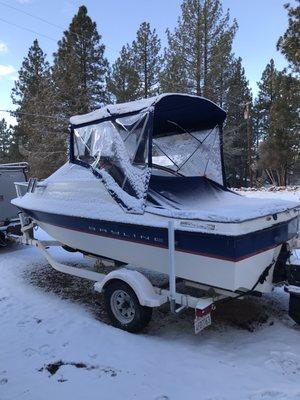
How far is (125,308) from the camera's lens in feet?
17.0

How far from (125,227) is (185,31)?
1012 inches

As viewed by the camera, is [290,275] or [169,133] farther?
[169,133]

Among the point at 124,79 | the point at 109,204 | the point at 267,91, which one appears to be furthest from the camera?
the point at 267,91

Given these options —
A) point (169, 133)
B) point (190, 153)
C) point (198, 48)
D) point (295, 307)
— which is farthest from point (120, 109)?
point (198, 48)

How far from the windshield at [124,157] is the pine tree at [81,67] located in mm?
23352

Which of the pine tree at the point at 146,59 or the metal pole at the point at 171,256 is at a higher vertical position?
the pine tree at the point at 146,59

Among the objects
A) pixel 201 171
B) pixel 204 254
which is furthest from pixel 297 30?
pixel 204 254

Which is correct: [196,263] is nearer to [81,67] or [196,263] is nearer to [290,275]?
[290,275]

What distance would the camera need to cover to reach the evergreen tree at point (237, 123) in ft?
104

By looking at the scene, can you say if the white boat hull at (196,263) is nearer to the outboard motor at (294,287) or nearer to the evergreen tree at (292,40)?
the outboard motor at (294,287)

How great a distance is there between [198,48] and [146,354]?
26539 mm

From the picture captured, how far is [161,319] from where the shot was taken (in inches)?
218

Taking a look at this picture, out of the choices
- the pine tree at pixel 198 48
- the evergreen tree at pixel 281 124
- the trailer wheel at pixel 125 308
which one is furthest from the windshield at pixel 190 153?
the pine tree at pixel 198 48

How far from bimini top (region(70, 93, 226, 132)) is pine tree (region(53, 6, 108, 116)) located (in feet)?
74.5
